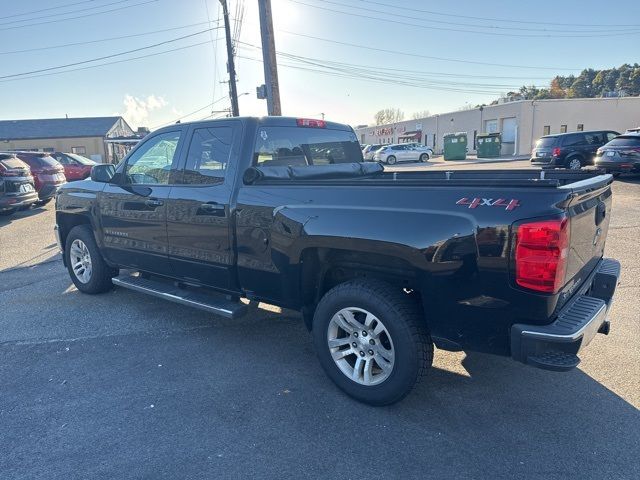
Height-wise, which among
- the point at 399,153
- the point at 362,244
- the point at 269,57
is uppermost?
the point at 269,57

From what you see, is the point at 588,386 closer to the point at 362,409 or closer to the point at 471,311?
the point at 471,311

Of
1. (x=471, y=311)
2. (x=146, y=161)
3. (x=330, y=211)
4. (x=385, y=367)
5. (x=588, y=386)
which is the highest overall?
(x=146, y=161)

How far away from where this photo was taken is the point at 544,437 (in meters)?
2.82

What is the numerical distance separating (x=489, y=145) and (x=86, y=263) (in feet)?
Result: 124

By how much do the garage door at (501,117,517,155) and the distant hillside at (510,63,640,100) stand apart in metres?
42.5

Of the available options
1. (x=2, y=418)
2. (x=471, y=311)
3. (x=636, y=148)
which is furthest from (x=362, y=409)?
(x=636, y=148)

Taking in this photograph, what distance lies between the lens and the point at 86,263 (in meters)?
5.66

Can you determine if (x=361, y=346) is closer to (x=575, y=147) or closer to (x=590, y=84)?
(x=575, y=147)

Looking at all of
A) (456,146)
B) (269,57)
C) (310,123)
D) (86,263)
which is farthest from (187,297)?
(456,146)

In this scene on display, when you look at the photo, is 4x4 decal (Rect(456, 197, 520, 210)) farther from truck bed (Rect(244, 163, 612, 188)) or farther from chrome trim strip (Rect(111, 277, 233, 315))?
chrome trim strip (Rect(111, 277, 233, 315))

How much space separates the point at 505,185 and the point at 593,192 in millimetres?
780

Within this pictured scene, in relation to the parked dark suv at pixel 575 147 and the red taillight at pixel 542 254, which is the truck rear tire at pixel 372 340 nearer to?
the red taillight at pixel 542 254

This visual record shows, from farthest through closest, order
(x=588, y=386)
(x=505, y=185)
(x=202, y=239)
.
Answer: (x=202, y=239)
(x=588, y=386)
(x=505, y=185)

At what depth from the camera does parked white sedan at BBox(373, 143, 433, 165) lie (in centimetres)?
3719
